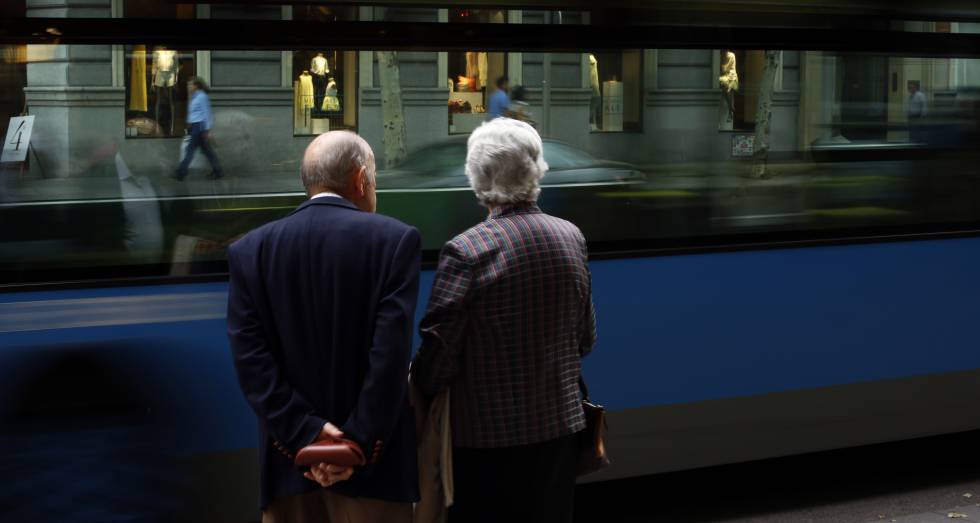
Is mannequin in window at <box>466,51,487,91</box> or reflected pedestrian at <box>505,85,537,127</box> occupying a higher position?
mannequin in window at <box>466,51,487,91</box>

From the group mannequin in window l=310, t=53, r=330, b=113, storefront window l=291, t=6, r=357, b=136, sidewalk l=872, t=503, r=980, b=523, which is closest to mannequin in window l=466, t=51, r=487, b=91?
storefront window l=291, t=6, r=357, b=136

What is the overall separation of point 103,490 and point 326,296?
76.6 inches

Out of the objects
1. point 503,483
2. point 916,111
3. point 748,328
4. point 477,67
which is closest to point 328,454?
point 503,483

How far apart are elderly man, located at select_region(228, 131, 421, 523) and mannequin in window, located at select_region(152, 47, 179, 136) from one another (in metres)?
1.74

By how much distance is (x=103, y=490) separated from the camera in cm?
466

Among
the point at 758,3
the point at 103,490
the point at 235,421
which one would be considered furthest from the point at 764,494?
the point at 103,490

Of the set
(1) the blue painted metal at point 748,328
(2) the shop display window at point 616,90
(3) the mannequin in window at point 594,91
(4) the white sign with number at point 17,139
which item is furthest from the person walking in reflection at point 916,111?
(4) the white sign with number at point 17,139

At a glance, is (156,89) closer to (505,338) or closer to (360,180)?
(360,180)

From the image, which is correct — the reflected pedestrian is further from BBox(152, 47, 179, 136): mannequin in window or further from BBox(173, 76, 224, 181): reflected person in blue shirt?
BBox(152, 47, 179, 136): mannequin in window

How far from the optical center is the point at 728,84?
19.2ft

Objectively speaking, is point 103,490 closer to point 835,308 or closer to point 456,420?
point 456,420

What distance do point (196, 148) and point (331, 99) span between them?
0.56 metres

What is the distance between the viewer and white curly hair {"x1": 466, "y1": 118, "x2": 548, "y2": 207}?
3.39 m

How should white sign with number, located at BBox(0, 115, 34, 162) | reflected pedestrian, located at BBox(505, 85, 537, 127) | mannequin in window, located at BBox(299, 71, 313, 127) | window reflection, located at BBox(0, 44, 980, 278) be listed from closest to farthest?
white sign with number, located at BBox(0, 115, 34, 162)
window reflection, located at BBox(0, 44, 980, 278)
mannequin in window, located at BBox(299, 71, 313, 127)
reflected pedestrian, located at BBox(505, 85, 537, 127)
